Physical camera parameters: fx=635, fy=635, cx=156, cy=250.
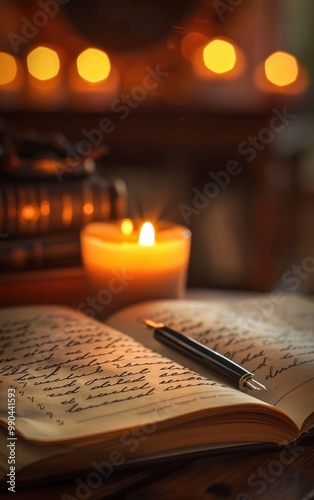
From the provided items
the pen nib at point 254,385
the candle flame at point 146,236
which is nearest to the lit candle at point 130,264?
the candle flame at point 146,236

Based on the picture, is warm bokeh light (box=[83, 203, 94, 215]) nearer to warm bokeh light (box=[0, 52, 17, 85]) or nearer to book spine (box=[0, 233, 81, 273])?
book spine (box=[0, 233, 81, 273])

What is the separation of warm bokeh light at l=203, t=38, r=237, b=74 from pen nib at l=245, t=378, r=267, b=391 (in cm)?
211

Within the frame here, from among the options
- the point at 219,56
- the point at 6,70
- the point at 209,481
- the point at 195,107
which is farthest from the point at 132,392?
the point at 219,56

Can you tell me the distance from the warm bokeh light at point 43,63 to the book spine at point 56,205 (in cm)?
158

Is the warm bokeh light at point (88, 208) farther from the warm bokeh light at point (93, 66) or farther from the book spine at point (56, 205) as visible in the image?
the warm bokeh light at point (93, 66)

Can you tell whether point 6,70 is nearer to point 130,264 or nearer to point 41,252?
point 41,252

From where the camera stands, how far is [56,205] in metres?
0.93

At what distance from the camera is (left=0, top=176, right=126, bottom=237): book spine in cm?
91

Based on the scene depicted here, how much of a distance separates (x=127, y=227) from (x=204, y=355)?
31 cm

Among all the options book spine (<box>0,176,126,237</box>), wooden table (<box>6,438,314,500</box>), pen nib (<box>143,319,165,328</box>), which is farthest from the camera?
book spine (<box>0,176,126,237</box>)

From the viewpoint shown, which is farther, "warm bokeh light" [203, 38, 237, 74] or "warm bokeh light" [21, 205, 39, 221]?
"warm bokeh light" [203, 38, 237, 74]

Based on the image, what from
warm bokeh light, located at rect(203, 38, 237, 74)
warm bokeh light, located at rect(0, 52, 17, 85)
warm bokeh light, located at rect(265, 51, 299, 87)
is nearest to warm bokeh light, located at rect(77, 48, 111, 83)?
warm bokeh light, located at rect(0, 52, 17, 85)

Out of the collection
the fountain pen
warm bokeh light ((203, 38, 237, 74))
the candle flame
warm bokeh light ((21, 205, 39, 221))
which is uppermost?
warm bokeh light ((203, 38, 237, 74))

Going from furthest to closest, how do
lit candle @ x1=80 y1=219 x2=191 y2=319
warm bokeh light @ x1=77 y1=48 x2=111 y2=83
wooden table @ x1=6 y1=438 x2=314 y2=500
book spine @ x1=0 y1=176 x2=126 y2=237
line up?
warm bokeh light @ x1=77 y1=48 x2=111 y2=83 < book spine @ x1=0 y1=176 x2=126 y2=237 < lit candle @ x1=80 y1=219 x2=191 y2=319 < wooden table @ x1=6 y1=438 x2=314 y2=500
